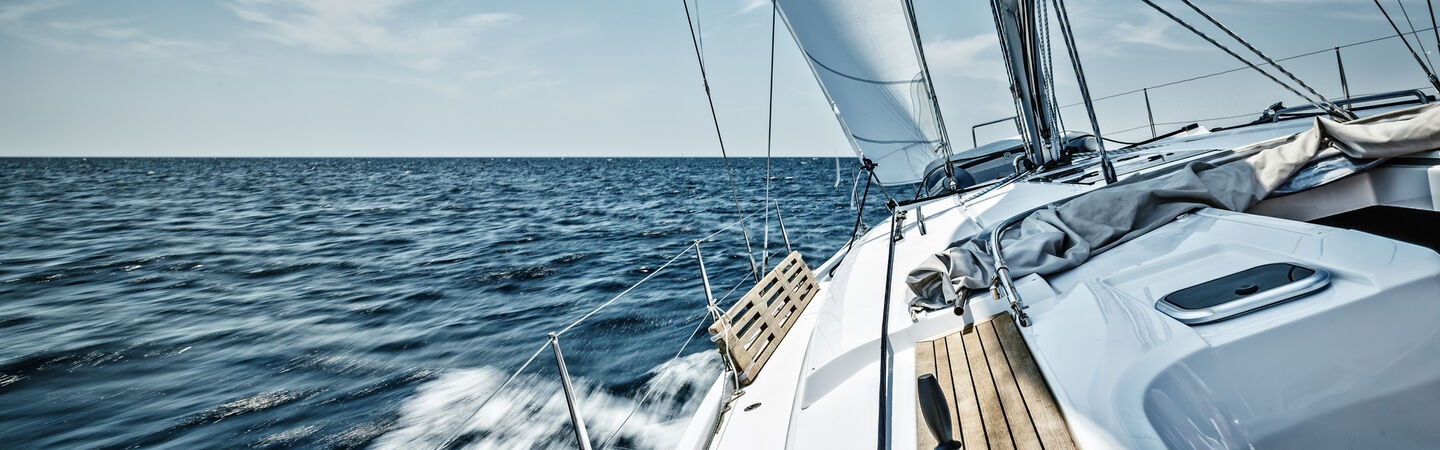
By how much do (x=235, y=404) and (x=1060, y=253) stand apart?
4735 mm

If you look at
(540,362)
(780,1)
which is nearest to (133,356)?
(540,362)

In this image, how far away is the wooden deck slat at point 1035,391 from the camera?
1187 millimetres

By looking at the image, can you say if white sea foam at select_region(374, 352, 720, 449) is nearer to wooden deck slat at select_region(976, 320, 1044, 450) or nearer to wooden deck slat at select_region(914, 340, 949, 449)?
wooden deck slat at select_region(914, 340, 949, 449)

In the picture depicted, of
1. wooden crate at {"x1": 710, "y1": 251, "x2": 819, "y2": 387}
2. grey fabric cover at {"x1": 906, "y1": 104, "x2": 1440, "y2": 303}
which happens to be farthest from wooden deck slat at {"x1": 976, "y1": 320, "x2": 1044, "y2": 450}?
wooden crate at {"x1": 710, "y1": 251, "x2": 819, "y2": 387}

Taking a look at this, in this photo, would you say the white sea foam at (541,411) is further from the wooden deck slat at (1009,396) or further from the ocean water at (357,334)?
the wooden deck slat at (1009,396)

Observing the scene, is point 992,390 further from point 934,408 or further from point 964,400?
point 934,408

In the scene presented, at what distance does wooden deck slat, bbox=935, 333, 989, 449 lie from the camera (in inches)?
49.9

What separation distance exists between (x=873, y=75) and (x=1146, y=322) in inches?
186

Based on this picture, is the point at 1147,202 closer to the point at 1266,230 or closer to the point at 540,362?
the point at 1266,230

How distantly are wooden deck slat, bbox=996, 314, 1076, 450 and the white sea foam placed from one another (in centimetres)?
198

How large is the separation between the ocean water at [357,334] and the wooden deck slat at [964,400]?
1.15 metres

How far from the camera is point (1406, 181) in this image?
176 centimetres

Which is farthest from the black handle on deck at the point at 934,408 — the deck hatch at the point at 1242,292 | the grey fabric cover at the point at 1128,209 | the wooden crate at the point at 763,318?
the wooden crate at the point at 763,318

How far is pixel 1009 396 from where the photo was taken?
1.39 metres
